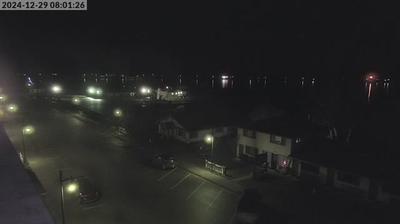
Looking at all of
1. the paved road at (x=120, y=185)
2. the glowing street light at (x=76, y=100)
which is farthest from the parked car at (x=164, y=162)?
the glowing street light at (x=76, y=100)

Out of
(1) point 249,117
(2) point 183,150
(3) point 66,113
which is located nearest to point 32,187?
(2) point 183,150

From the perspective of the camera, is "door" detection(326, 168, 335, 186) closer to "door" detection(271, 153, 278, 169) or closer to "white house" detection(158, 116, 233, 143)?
"door" detection(271, 153, 278, 169)

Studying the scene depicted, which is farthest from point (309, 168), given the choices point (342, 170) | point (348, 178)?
point (348, 178)

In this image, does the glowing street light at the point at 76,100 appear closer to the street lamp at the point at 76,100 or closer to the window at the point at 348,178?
the street lamp at the point at 76,100

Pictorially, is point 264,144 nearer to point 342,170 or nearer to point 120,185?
point 342,170

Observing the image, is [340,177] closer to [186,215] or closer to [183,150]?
[186,215]

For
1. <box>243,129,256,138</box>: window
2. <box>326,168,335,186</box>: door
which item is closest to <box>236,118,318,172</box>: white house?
<box>243,129,256,138</box>: window
